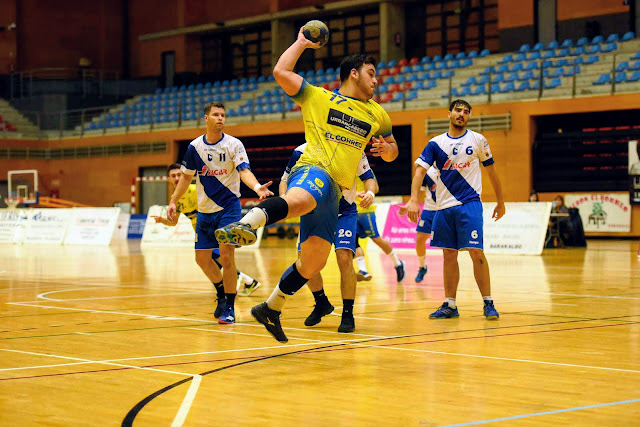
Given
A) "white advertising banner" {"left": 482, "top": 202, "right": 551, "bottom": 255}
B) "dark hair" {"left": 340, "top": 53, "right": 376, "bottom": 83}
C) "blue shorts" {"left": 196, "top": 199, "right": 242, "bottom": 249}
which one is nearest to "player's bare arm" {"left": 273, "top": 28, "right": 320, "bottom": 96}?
"dark hair" {"left": 340, "top": 53, "right": 376, "bottom": 83}

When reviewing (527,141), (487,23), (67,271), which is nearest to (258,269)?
(67,271)

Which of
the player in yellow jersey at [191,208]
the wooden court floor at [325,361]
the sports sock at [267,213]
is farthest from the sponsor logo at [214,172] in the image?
the sports sock at [267,213]

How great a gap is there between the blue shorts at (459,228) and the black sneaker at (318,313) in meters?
1.25

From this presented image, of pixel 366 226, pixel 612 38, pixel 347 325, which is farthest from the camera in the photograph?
pixel 612 38

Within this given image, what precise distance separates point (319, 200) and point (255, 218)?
790 mm

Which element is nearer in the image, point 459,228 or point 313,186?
point 313,186

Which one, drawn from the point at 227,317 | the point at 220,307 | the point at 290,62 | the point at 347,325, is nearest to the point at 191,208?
the point at 220,307

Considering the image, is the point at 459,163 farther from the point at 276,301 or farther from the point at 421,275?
the point at 421,275

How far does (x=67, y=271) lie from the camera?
15.0m

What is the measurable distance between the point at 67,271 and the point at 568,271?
8.58m

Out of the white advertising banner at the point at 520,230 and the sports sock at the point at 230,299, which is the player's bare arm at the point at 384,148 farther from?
the white advertising banner at the point at 520,230

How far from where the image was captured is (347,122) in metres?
6.26

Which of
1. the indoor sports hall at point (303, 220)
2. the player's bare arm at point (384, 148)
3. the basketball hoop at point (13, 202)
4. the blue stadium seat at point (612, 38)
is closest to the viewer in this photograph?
the indoor sports hall at point (303, 220)

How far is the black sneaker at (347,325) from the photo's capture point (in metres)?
7.03
